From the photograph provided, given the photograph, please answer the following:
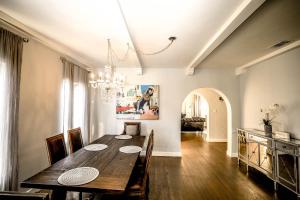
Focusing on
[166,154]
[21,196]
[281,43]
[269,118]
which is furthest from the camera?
[166,154]

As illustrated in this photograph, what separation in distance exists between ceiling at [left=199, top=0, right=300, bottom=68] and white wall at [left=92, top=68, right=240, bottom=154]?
0.86m

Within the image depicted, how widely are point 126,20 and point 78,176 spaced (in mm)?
2008

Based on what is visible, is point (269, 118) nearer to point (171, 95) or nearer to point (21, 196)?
point (171, 95)

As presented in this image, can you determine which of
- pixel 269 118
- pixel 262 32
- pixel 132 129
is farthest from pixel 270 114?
pixel 132 129

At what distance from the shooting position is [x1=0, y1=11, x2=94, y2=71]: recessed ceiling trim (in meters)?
2.13

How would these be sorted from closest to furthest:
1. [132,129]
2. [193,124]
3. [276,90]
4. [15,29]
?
1. [15,29]
2. [276,90]
3. [132,129]
4. [193,124]

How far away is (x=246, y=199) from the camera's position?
250 centimetres

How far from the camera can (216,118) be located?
6.61 m

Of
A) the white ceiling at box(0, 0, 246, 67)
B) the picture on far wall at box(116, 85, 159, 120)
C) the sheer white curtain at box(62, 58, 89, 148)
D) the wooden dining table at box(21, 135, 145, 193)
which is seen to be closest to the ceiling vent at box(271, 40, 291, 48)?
the white ceiling at box(0, 0, 246, 67)

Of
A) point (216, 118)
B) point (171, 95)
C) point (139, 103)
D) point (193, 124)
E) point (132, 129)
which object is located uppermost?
point (171, 95)

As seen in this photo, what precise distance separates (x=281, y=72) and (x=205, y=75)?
186 cm

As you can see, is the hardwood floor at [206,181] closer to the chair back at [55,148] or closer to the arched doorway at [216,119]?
the chair back at [55,148]

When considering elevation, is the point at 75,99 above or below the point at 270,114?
above

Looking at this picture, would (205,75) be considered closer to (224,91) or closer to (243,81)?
(224,91)
